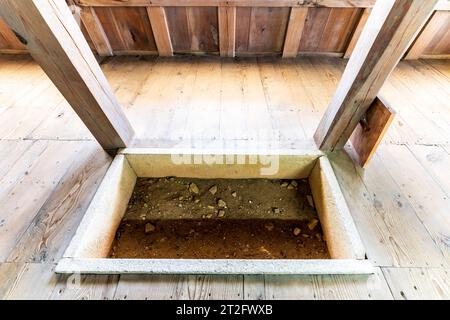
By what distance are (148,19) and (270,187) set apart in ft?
5.69

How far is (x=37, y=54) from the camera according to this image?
855 mm

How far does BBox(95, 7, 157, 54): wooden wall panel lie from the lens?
6.42 feet

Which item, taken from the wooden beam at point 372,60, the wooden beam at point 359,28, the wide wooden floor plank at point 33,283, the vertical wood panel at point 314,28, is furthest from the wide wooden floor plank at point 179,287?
the wooden beam at point 359,28

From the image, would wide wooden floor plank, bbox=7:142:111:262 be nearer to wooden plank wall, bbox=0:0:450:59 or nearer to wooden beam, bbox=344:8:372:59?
wooden plank wall, bbox=0:0:450:59

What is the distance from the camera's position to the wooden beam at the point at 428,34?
1.91 m

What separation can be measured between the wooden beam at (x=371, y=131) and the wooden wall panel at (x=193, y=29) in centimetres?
147

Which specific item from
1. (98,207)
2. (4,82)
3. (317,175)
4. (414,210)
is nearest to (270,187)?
(317,175)

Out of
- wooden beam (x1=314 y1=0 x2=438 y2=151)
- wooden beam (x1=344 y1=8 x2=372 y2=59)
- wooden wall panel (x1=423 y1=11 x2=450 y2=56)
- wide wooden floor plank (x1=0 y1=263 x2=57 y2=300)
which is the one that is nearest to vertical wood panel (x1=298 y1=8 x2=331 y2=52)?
wooden beam (x1=344 y1=8 x2=372 y2=59)

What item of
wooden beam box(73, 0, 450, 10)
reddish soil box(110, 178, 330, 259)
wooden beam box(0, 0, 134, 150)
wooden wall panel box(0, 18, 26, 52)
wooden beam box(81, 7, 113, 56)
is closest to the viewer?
wooden beam box(0, 0, 134, 150)

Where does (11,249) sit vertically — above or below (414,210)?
below

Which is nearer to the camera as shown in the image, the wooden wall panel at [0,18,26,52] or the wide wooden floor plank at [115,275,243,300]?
the wide wooden floor plank at [115,275,243,300]

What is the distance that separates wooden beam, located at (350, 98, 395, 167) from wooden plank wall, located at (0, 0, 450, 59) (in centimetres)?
120

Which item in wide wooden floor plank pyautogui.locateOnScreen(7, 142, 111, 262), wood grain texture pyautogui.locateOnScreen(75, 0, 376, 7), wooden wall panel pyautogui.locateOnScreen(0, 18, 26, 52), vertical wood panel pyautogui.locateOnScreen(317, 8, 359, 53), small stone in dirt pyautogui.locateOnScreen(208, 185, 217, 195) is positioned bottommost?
wide wooden floor plank pyautogui.locateOnScreen(7, 142, 111, 262)

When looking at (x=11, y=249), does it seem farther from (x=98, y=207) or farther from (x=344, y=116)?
(x=344, y=116)
